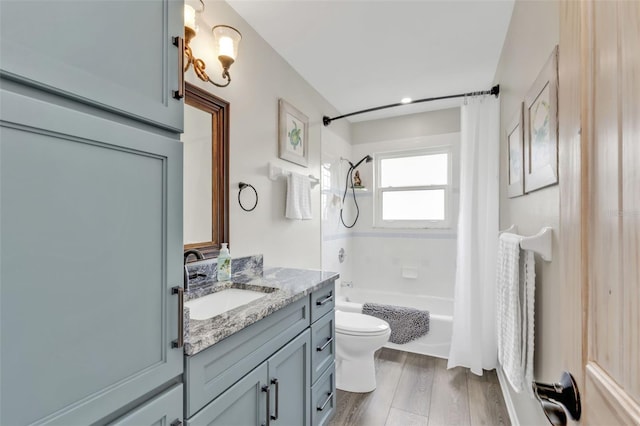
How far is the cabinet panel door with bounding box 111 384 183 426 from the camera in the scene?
696 mm

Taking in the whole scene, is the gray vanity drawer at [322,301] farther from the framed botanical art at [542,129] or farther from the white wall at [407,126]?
the white wall at [407,126]

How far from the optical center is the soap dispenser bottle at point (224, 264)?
1.59 m

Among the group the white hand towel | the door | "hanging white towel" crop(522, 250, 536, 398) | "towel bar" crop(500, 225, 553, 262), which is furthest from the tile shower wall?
the door

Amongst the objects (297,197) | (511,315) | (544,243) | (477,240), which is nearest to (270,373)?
(511,315)

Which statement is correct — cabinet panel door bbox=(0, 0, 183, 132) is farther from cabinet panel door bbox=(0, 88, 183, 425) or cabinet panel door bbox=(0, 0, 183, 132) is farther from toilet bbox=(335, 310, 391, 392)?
toilet bbox=(335, 310, 391, 392)

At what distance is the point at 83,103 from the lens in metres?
0.65

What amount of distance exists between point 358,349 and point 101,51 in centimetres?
211

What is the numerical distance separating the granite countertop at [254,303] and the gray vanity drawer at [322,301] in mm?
56

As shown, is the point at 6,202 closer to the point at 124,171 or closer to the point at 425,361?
the point at 124,171

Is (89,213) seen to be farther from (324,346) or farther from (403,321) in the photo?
(403,321)

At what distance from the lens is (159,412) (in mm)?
758

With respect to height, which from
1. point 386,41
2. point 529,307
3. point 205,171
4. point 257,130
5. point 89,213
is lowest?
point 529,307

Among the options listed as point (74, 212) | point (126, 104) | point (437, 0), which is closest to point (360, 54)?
point (437, 0)

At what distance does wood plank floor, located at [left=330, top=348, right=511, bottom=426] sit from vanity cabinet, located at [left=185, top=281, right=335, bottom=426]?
359 mm
